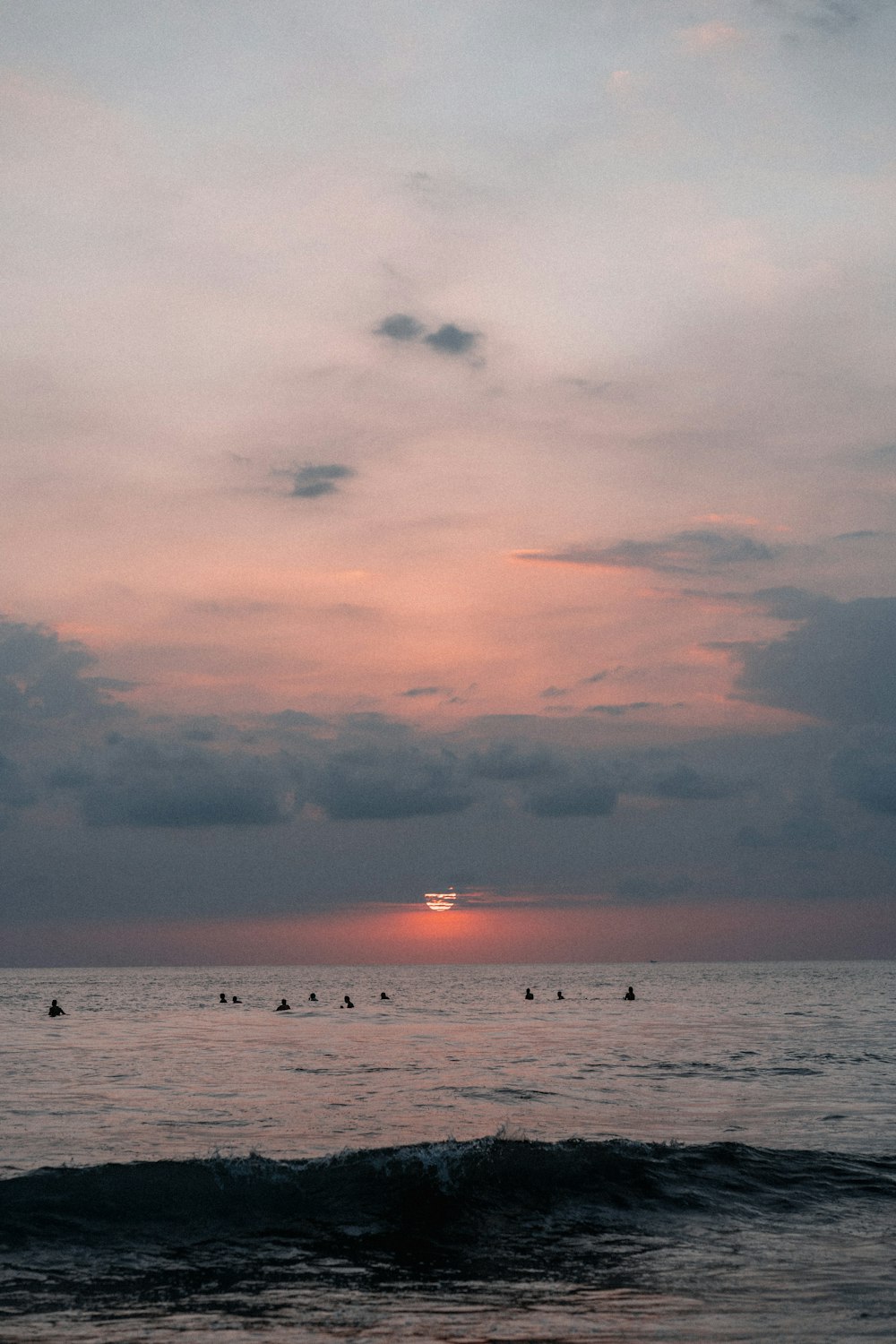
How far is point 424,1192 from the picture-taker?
21.0 metres

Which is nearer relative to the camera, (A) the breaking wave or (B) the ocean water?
(B) the ocean water

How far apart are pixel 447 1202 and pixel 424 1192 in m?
0.62

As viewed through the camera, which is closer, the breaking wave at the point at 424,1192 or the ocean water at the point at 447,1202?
the ocean water at the point at 447,1202

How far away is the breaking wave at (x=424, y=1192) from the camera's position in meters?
18.9

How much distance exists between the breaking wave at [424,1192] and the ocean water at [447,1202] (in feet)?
0.21

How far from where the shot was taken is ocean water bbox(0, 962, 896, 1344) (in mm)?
13578

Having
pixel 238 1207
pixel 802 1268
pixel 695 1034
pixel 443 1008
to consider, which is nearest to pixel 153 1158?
pixel 238 1207

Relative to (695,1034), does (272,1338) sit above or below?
above

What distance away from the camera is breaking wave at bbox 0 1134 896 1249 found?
18.9 meters

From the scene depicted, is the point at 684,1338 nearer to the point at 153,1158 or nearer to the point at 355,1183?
the point at 355,1183

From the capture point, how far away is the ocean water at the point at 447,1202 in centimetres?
1358

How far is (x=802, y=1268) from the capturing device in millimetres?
15672

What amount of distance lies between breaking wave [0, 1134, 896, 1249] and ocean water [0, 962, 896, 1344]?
6 cm

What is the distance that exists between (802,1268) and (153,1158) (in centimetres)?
1372
